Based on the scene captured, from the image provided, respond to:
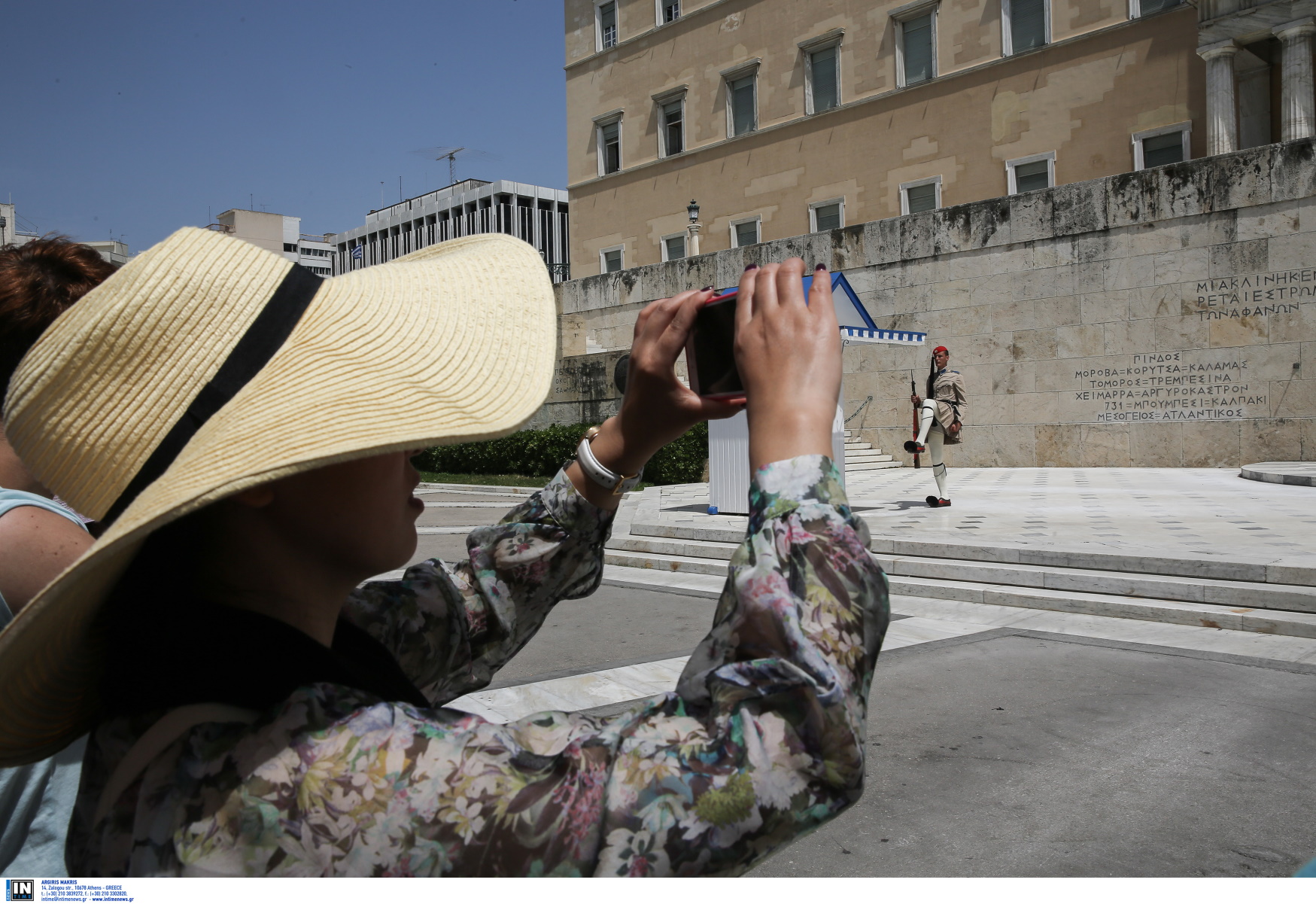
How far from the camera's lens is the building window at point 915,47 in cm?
2430

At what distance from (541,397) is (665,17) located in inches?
1241

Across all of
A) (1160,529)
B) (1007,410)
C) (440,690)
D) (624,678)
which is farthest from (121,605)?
(1007,410)

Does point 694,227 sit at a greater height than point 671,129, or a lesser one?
lesser

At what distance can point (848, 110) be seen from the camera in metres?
25.5

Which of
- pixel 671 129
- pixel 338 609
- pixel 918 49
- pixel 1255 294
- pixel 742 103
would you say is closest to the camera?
pixel 338 609

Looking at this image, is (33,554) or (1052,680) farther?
(1052,680)

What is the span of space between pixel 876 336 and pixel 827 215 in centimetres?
1625

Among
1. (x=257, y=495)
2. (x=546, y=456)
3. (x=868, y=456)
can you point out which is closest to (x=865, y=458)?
(x=868, y=456)

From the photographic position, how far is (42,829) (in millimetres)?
1610

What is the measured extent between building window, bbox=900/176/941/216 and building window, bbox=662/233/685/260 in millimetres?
7247

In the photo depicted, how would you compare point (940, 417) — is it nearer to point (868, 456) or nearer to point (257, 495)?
point (868, 456)

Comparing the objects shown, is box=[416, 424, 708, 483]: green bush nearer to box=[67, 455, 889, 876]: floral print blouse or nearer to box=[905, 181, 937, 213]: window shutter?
box=[905, 181, 937, 213]: window shutter

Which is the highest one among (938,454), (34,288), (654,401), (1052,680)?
(34,288)

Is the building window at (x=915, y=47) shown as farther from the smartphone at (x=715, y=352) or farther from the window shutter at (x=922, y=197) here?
the smartphone at (x=715, y=352)
